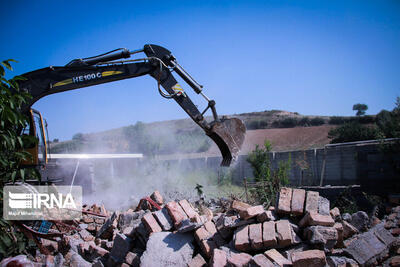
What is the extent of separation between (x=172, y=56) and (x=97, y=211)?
15.6 feet

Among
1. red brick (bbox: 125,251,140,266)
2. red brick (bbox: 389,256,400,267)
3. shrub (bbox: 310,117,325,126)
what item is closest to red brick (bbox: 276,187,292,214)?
red brick (bbox: 389,256,400,267)

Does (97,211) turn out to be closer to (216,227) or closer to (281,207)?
(216,227)

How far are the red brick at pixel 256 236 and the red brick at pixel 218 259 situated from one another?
44 centimetres

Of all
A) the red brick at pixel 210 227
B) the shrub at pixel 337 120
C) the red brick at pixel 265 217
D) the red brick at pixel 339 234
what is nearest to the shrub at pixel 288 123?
the shrub at pixel 337 120

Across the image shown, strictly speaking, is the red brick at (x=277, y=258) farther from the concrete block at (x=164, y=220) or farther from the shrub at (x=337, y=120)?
the shrub at (x=337, y=120)

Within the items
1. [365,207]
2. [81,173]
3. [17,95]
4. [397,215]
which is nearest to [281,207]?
[397,215]

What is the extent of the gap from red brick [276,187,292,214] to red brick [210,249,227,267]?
1.20 meters

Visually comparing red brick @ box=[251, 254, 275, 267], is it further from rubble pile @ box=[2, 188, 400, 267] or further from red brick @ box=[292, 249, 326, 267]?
red brick @ box=[292, 249, 326, 267]

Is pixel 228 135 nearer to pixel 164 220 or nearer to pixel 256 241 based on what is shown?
pixel 164 220

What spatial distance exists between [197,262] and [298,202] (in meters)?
1.86

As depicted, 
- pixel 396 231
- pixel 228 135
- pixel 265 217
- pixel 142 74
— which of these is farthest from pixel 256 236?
pixel 142 74

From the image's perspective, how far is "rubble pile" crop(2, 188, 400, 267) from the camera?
4145mm

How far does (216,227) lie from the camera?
16.1ft

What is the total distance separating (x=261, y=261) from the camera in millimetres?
3865
